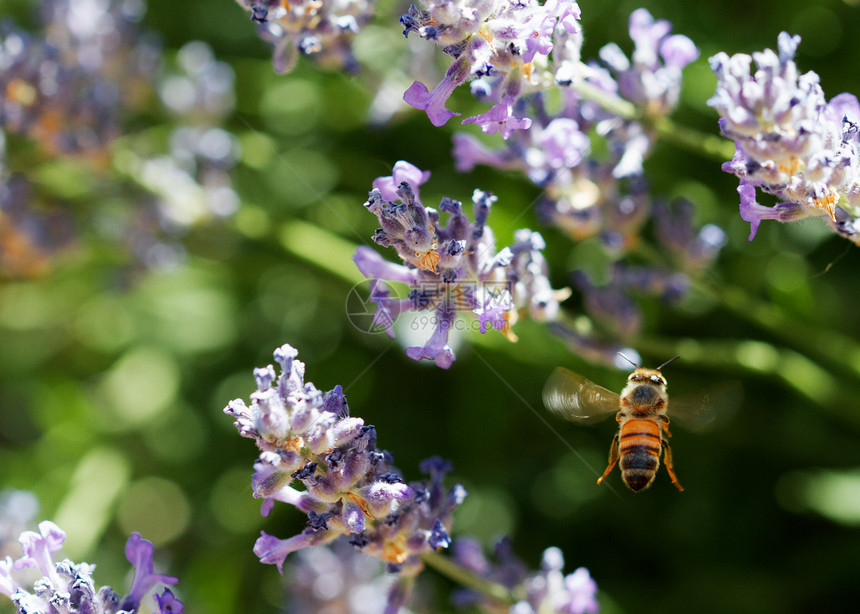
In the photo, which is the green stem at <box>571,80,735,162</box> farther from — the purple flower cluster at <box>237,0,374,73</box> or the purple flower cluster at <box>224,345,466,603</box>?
the purple flower cluster at <box>224,345,466,603</box>

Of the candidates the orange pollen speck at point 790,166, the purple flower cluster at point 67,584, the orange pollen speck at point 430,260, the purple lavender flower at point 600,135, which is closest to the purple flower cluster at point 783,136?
the orange pollen speck at point 790,166

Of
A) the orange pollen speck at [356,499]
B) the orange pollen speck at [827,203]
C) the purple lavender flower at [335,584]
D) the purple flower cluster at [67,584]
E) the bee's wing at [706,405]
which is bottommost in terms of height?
the purple flower cluster at [67,584]

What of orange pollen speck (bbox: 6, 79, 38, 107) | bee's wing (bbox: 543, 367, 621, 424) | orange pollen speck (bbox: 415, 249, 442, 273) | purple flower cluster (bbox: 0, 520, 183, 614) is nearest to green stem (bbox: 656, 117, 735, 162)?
bee's wing (bbox: 543, 367, 621, 424)

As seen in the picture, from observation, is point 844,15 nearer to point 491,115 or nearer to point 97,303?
point 491,115

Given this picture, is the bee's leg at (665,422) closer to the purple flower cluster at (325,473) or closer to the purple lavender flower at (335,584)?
the purple flower cluster at (325,473)

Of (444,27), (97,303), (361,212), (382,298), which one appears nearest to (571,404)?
(382,298)
